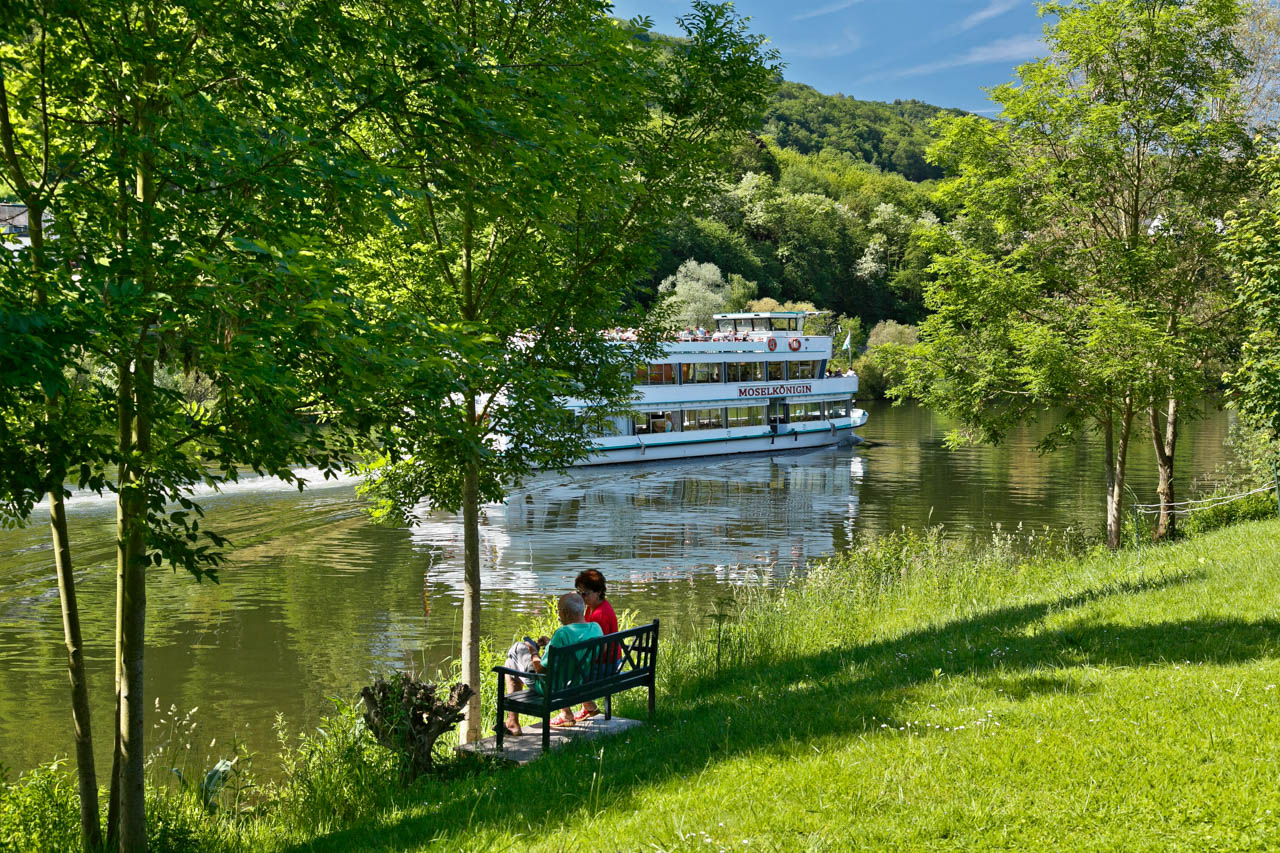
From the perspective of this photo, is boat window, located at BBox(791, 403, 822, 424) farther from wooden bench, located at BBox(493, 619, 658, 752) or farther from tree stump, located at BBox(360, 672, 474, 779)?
tree stump, located at BBox(360, 672, 474, 779)

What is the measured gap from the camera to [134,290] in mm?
4480

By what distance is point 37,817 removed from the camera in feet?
22.8

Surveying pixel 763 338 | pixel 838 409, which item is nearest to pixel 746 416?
pixel 763 338

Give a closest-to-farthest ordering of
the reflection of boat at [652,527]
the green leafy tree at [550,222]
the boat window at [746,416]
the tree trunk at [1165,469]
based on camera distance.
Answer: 1. the green leafy tree at [550,222]
2. the tree trunk at [1165,469]
3. the reflection of boat at [652,527]
4. the boat window at [746,416]

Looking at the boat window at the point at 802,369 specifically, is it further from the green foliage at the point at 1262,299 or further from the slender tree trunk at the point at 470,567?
the slender tree trunk at the point at 470,567

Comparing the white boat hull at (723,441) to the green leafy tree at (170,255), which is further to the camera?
the white boat hull at (723,441)

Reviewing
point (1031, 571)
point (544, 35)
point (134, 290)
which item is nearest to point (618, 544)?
point (1031, 571)

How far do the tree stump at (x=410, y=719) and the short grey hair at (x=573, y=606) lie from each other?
1.09 metres

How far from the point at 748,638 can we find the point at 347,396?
6.74 m

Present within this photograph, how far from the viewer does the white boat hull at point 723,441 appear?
4091cm

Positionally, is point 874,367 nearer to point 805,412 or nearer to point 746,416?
point 805,412

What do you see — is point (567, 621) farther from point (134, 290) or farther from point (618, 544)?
point (618, 544)

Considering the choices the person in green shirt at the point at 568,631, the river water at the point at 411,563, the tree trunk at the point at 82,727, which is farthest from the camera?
the river water at the point at 411,563

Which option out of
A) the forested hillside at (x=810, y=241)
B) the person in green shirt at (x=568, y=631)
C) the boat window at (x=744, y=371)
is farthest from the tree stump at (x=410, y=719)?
the forested hillside at (x=810, y=241)
